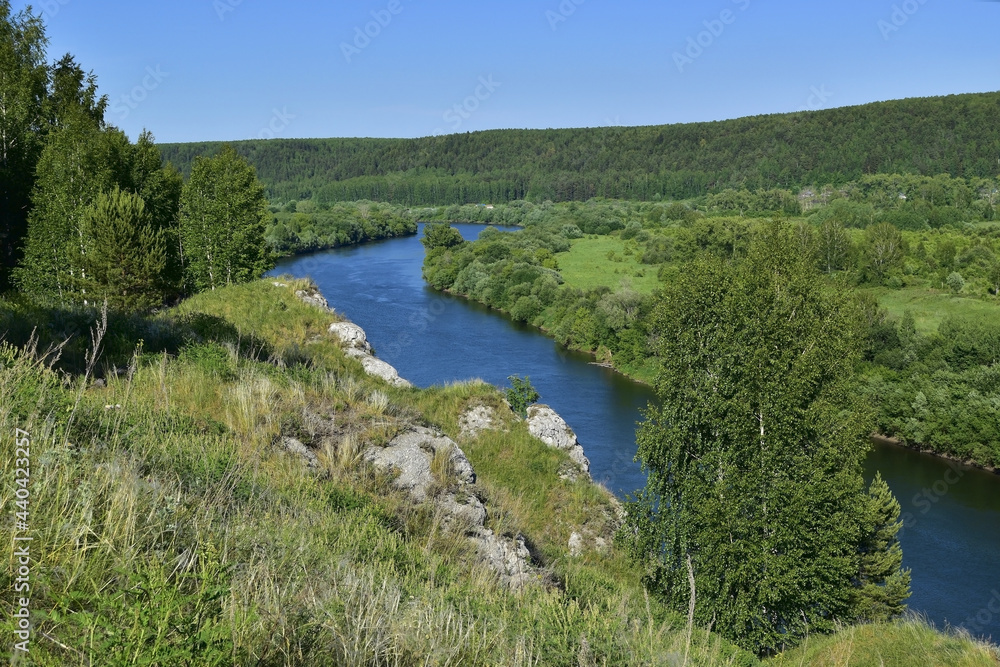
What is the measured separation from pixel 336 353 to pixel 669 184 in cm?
15776

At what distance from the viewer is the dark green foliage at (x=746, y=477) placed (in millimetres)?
15945

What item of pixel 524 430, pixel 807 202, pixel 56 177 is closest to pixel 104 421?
pixel 524 430

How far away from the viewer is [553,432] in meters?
14.8

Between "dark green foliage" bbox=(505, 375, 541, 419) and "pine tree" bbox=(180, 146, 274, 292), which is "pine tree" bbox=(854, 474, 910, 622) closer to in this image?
"dark green foliage" bbox=(505, 375, 541, 419)

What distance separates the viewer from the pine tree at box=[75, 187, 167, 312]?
23.8 m

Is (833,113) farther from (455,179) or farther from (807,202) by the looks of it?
(455,179)

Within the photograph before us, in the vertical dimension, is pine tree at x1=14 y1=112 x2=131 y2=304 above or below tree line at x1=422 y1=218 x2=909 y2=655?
above

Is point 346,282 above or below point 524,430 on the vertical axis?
below

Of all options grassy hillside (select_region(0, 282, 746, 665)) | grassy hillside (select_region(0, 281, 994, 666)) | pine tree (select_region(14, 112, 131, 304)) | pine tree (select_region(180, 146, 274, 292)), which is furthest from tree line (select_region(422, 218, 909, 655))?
pine tree (select_region(180, 146, 274, 292))

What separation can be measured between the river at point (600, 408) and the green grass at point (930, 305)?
56.7 ft

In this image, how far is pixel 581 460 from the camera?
1486 cm

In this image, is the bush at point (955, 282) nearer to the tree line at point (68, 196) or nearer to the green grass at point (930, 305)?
the green grass at point (930, 305)

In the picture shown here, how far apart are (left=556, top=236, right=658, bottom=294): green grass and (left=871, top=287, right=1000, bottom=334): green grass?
19815 mm

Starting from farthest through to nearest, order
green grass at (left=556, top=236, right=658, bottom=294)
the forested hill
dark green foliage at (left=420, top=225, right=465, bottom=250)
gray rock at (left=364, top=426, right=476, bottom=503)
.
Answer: the forested hill, dark green foliage at (left=420, top=225, right=465, bottom=250), green grass at (left=556, top=236, right=658, bottom=294), gray rock at (left=364, top=426, right=476, bottom=503)
